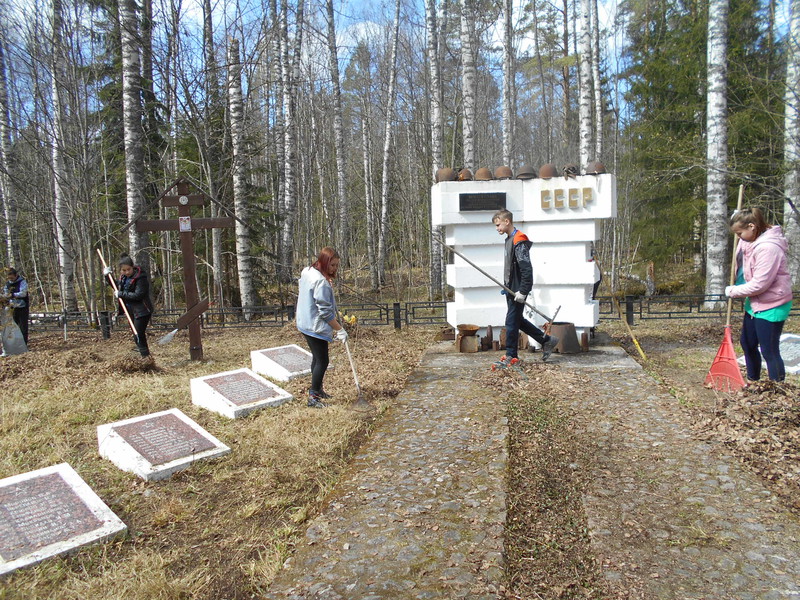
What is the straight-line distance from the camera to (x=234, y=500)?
3.79 m

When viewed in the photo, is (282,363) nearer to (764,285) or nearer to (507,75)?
(764,285)

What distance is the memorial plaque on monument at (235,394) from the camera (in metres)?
5.53

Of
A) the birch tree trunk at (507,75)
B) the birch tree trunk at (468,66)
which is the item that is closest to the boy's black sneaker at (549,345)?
the birch tree trunk at (468,66)

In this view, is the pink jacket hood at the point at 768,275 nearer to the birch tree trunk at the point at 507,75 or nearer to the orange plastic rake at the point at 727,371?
the orange plastic rake at the point at 727,371

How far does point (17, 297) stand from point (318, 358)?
7.24 m

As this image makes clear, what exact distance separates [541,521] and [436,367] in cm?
372

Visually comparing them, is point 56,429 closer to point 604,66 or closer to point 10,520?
point 10,520

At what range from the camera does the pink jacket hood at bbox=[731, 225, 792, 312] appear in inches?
189

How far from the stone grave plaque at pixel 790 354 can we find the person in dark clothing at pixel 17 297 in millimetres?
11190

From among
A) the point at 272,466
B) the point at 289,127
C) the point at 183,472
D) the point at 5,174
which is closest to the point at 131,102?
the point at 289,127

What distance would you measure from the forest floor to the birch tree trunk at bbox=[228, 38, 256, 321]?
4341 millimetres

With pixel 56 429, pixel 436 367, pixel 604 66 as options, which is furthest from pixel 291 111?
pixel 604 66

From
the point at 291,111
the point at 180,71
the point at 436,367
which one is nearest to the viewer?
the point at 436,367

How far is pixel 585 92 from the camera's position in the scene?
12.5 meters
